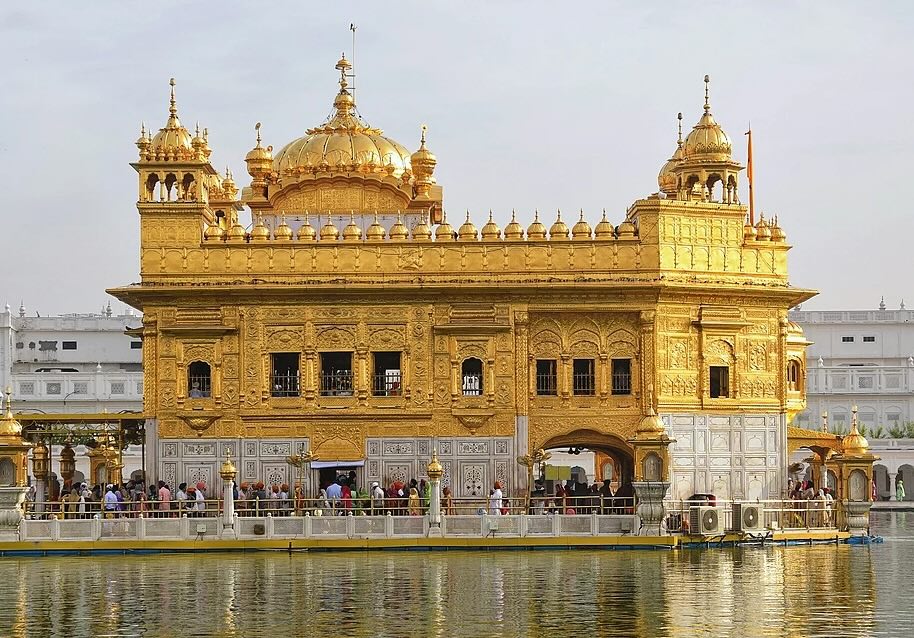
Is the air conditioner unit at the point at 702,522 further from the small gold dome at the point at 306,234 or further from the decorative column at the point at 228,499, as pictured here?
the small gold dome at the point at 306,234

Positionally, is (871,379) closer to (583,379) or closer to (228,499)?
(583,379)

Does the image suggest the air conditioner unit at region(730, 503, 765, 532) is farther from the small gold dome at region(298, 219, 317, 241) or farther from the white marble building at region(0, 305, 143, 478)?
the white marble building at region(0, 305, 143, 478)


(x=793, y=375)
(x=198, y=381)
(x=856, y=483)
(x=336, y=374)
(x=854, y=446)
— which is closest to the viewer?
(x=856, y=483)

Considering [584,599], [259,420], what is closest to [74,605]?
[584,599]

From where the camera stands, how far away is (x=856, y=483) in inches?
1403

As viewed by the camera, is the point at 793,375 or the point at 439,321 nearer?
the point at 439,321

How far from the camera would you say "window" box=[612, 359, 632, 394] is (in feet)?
121

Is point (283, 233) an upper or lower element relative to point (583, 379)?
upper

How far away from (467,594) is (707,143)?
60.1 ft

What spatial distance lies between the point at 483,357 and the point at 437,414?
1.59 m

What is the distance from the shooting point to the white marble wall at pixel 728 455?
36656 mm

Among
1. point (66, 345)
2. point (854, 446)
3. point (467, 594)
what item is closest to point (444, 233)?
point (854, 446)

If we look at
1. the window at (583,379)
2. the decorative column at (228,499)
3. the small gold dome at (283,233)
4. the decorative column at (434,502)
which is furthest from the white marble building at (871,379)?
the decorative column at (228,499)

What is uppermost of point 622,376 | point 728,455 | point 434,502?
point 622,376
